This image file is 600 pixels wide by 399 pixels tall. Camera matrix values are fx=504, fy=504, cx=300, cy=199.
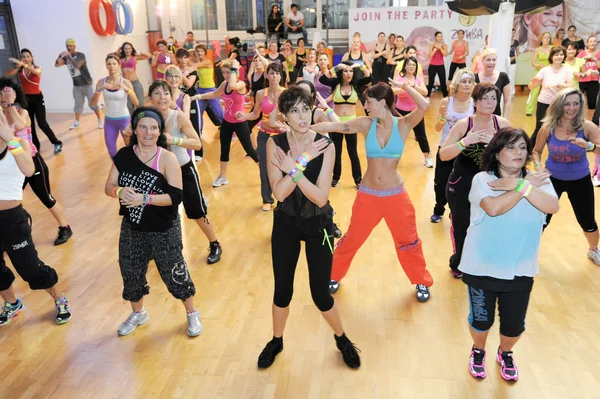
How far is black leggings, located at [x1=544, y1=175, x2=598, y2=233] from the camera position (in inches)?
148

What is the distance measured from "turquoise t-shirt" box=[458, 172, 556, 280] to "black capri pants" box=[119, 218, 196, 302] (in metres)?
1.69

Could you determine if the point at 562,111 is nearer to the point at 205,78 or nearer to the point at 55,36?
the point at 205,78

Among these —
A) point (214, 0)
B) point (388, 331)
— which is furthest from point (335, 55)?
point (388, 331)

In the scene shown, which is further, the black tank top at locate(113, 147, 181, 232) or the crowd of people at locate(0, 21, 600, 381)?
the black tank top at locate(113, 147, 181, 232)

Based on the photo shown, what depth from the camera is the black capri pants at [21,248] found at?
309cm

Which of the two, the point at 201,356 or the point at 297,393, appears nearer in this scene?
the point at 297,393

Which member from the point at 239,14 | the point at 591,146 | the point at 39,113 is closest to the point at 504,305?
the point at 591,146

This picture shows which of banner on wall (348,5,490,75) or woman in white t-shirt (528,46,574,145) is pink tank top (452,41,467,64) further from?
woman in white t-shirt (528,46,574,145)

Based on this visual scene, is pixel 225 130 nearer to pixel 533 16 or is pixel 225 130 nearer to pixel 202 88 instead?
pixel 202 88

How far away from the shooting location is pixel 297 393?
273 cm

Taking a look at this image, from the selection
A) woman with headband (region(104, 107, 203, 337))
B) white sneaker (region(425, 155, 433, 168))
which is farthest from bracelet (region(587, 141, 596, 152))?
white sneaker (region(425, 155, 433, 168))

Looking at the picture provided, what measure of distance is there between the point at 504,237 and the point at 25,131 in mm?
3867

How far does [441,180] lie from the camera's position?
468 centimetres

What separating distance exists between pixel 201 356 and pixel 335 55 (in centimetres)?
1198
